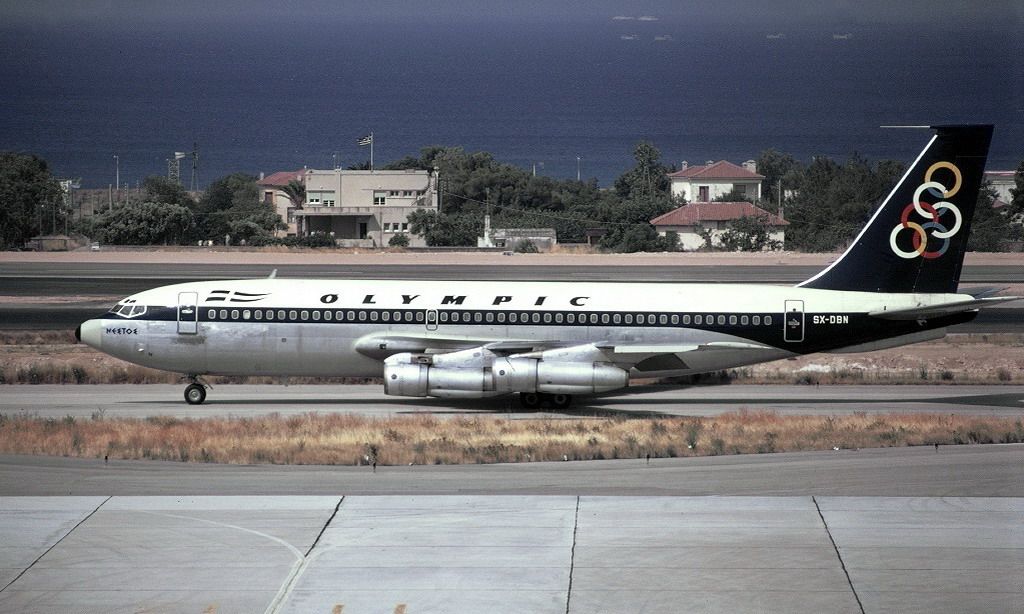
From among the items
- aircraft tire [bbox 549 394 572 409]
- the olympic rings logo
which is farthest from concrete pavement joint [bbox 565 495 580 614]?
the olympic rings logo

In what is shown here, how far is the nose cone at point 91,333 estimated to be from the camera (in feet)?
120

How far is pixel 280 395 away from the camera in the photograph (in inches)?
1538

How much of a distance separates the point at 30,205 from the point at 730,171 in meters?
83.2

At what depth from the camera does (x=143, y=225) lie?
4572 inches

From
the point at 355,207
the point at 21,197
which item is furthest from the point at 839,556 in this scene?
the point at 355,207

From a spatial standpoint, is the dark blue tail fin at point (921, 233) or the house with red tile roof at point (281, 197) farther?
the house with red tile roof at point (281, 197)

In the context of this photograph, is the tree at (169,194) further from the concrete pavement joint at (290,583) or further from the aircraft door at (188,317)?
the concrete pavement joint at (290,583)

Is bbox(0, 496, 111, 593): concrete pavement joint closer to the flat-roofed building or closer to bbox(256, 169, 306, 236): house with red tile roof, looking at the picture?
the flat-roofed building

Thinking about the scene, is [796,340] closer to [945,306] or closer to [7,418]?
[945,306]

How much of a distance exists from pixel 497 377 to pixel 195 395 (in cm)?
951

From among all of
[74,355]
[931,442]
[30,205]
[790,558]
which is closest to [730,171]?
[30,205]

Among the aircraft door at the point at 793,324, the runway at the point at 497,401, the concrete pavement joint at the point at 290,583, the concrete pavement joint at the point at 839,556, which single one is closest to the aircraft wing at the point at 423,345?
the runway at the point at 497,401

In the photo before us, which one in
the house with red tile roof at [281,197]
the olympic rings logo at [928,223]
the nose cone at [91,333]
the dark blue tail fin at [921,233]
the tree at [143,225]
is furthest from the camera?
the house with red tile roof at [281,197]

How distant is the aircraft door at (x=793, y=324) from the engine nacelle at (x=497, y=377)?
5.60 meters
